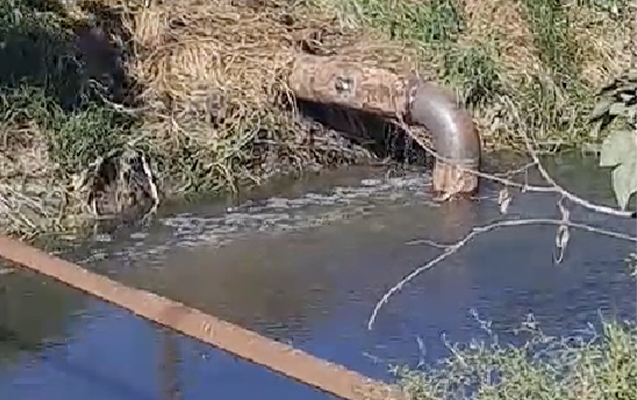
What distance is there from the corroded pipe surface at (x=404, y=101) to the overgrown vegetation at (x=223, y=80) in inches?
6.2

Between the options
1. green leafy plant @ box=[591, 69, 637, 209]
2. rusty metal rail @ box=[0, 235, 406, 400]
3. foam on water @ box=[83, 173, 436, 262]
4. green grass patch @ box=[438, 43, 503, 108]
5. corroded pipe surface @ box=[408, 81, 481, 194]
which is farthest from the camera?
green grass patch @ box=[438, 43, 503, 108]

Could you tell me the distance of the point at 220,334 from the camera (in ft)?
11.6

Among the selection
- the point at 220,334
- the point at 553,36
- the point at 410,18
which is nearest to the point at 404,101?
the point at 410,18

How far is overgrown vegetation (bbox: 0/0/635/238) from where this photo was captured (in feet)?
22.2

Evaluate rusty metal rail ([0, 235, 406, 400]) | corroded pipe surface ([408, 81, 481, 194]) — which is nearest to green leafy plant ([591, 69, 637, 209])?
rusty metal rail ([0, 235, 406, 400])

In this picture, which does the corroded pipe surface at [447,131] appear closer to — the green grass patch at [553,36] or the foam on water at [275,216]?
the foam on water at [275,216]

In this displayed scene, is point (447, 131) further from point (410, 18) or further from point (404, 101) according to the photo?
point (410, 18)

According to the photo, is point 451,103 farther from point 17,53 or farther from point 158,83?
point 17,53

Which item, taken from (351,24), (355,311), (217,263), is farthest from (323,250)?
(351,24)

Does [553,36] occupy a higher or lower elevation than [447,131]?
higher

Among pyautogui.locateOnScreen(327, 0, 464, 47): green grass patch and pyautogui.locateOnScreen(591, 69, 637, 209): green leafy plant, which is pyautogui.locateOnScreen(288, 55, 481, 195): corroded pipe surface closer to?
pyautogui.locateOnScreen(327, 0, 464, 47): green grass patch

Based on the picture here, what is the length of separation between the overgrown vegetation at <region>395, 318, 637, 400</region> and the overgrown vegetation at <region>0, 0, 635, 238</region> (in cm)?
312

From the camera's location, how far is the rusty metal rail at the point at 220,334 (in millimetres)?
3146

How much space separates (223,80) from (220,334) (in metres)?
4.05
